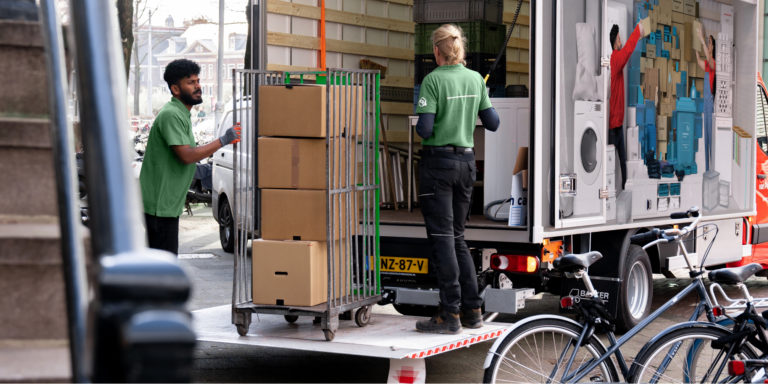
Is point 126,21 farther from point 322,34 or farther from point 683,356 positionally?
point 683,356

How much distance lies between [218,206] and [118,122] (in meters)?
13.0

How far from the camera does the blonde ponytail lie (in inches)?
241

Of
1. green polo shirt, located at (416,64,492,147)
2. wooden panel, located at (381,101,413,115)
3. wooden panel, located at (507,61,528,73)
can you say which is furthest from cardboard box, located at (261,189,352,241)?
wooden panel, located at (507,61,528,73)

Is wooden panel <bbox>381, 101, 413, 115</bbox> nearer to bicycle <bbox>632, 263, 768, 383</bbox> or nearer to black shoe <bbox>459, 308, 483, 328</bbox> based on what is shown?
black shoe <bbox>459, 308, 483, 328</bbox>

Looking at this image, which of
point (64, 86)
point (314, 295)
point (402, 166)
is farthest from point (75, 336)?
point (402, 166)

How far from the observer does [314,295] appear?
235 inches

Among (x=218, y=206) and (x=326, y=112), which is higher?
(x=326, y=112)

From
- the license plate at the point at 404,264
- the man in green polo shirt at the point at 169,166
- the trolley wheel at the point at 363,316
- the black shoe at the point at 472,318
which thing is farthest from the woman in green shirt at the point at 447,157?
the man in green polo shirt at the point at 169,166

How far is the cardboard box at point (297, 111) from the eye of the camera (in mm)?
5926

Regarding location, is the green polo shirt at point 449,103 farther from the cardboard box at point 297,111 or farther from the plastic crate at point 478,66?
the plastic crate at point 478,66

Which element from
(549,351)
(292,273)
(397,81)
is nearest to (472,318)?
(292,273)

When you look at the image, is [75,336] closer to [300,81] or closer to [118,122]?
[118,122]

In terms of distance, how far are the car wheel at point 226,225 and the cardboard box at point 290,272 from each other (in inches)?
303

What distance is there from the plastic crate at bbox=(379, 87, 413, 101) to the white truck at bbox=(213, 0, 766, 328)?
75 cm
